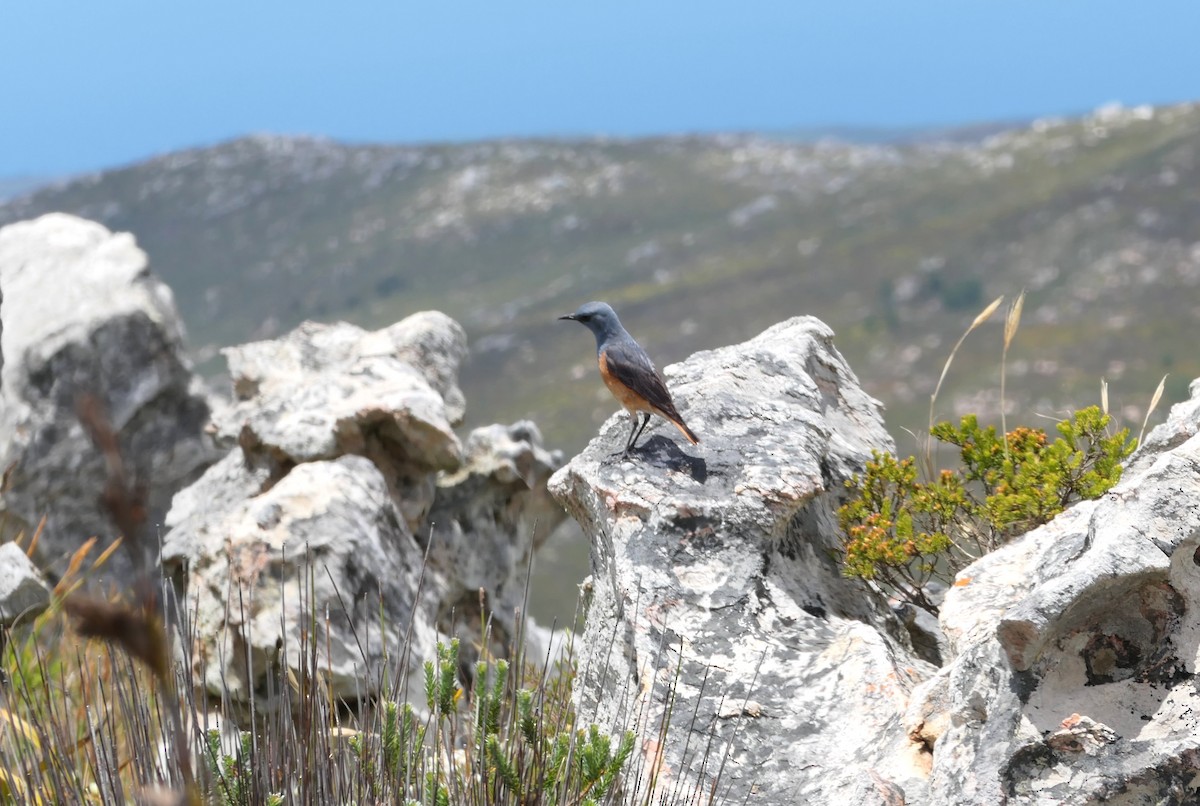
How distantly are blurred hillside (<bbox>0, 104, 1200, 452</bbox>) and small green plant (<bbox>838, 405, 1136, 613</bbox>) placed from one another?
61693mm

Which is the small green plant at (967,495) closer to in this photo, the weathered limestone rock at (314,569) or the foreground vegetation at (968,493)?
the foreground vegetation at (968,493)

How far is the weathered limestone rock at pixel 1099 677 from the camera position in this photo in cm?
338

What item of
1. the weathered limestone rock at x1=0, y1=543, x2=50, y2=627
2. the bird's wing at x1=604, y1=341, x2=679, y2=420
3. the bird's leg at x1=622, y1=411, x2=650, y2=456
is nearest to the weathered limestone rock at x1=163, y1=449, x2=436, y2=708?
the weathered limestone rock at x1=0, y1=543, x2=50, y2=627

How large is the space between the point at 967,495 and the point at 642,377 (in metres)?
1.69

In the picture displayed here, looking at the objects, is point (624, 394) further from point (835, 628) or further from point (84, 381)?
point (84, 381)

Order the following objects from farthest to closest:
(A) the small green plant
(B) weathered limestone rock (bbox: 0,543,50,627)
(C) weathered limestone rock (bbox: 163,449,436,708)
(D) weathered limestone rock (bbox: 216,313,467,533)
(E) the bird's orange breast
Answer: (D) weathered limestone rock (bbox: 216,313,467,533), (B) weathered limestone rock (bbox: 0,543,50,627), (C) weathered limestone rock (bbox: 163,449,436,708), (E) the bird's orange breast, (A) the small green plant

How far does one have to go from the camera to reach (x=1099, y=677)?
3.58 m

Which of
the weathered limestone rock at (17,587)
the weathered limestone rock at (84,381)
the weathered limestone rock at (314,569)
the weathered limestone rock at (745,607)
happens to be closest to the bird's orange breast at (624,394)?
the weathered limestone rock at (745,607)

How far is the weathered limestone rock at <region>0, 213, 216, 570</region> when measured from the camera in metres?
10.8

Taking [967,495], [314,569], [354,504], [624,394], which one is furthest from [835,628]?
[354,504]

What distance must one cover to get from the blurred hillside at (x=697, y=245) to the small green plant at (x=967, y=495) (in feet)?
202

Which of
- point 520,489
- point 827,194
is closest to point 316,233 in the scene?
point 827,194

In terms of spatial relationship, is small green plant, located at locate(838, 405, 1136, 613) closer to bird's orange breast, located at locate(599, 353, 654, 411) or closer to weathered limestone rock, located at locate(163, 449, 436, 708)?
bird's orange breast, located at locate(599, 353, 654, 411)

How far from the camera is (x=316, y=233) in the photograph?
15688 centimetres
